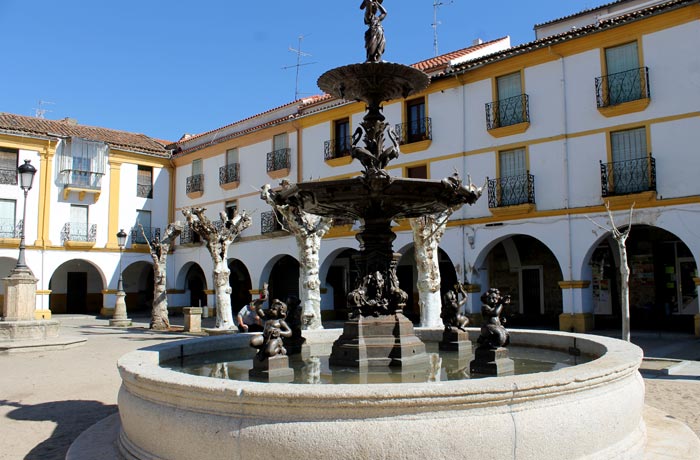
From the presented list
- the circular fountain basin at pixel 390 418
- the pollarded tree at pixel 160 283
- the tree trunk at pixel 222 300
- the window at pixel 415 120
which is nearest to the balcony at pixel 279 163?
the pollarded tree at pixel 160 283

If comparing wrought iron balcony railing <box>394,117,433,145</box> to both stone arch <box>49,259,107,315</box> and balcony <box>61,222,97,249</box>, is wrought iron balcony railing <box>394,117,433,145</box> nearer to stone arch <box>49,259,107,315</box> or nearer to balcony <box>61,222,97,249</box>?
balcony <box>61,222,97,249</box>

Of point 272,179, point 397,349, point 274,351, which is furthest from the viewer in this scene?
point 272,179

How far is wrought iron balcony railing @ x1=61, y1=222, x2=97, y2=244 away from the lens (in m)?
29.1

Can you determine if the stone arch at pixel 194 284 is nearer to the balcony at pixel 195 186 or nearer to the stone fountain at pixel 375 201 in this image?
the balcony at pixel 195 186

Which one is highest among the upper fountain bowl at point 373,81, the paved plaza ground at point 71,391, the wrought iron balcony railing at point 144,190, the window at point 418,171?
the wrought iron balcony railing at point 144,190

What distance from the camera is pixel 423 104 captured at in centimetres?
2195

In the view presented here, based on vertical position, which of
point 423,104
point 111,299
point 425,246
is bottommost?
point 111,299

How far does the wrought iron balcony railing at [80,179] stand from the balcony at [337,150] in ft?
44.0

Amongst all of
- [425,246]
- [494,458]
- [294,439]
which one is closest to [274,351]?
[294,439]

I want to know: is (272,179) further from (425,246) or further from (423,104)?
(425,246)

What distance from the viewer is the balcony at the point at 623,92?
1655 centimetres

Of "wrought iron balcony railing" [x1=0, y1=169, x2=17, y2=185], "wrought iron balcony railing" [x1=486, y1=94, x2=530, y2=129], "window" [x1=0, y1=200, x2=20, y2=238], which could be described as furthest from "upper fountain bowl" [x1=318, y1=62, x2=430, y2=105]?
"wrought iron balcony railing" [x1=0, y1=169, x2=17, y2=185]

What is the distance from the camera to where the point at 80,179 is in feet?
96.9

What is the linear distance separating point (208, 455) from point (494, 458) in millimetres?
1846
